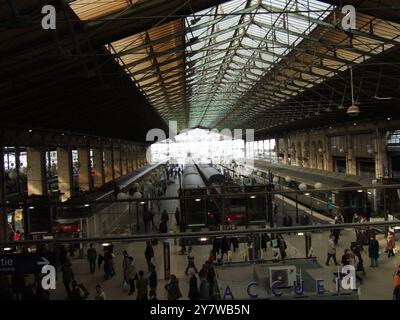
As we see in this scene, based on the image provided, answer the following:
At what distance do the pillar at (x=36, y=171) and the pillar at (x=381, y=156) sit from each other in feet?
73.8

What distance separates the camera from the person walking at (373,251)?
1519 cm

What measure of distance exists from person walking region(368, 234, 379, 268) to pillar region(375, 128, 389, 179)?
16455 mm

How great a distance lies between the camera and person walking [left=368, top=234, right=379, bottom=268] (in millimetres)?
15189

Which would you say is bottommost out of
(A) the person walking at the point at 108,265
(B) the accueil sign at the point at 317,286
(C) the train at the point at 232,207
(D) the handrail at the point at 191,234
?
(A) the person walking at the point at 108,265

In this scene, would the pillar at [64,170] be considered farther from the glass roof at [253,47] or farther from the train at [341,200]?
the train at [341,200]

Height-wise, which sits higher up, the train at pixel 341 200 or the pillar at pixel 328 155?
the pillar at pixel 328 155

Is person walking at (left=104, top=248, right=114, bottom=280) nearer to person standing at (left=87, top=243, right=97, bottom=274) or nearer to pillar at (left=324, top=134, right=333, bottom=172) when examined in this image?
person standing at (left=87, top=243, right=97, bottom=274)

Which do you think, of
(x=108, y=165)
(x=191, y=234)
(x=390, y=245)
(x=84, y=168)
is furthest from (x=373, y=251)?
(x=108, y=165)

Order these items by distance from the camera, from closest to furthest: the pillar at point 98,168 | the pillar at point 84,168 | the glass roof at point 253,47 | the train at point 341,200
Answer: the glass roof at point 253,47
the train at point 341,200
the pillar at point 84,168
the pillar at point 98,168

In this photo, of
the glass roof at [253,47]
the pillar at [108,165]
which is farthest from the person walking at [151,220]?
the pillar at [108,165]

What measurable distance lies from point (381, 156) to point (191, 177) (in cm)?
1457
